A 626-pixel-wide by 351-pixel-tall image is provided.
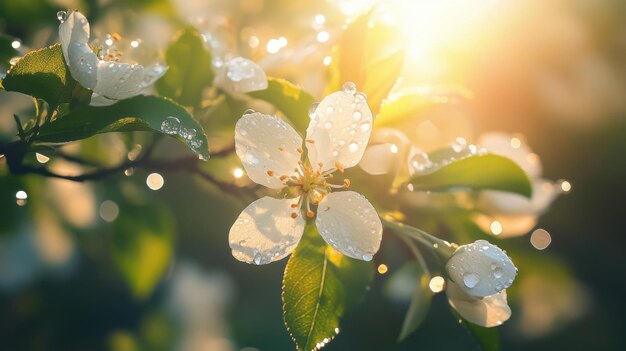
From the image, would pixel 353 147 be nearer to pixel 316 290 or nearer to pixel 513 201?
pixel 316 290

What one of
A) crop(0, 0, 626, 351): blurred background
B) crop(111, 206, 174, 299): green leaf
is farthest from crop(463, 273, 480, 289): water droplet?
crop(111, 206, 174, 299): green leaf

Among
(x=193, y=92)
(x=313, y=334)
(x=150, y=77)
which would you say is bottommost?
(x=313, y=334)

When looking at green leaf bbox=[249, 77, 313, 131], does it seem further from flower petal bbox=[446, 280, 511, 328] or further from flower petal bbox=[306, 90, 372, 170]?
flower petal bbox=[446, 280, 511, 328]

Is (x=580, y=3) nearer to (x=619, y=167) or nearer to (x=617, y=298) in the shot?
(x=619, y=167)

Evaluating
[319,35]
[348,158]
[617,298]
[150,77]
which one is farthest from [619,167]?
[150,77]

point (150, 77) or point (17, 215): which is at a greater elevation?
point (150, 77)

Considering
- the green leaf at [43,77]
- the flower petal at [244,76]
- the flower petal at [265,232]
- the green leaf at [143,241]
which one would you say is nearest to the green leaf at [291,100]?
the flower petal at [244,76]
